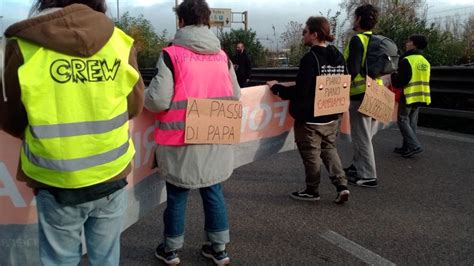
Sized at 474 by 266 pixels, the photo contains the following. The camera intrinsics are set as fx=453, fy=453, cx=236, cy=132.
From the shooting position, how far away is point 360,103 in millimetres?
4848

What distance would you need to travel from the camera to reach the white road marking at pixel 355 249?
3287mm

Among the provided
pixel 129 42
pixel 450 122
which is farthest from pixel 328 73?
pixel 450 122

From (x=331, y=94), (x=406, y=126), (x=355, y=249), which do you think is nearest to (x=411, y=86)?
(x=406, y=126)

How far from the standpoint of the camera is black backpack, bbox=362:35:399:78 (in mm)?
4762

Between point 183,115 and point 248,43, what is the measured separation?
17.1m

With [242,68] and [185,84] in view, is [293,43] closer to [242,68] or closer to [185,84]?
[242,68]

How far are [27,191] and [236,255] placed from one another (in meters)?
1.62

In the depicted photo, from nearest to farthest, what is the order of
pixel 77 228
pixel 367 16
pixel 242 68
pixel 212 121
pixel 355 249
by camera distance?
pixel 77 228
pixel 212 121
pixel 355 249
pixel 367 16
pixel 242 68

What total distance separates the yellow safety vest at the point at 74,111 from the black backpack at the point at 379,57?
3.36 m

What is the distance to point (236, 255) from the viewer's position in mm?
3404

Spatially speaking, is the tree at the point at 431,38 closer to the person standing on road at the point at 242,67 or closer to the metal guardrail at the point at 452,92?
the metal guardrail at the point at 452,92

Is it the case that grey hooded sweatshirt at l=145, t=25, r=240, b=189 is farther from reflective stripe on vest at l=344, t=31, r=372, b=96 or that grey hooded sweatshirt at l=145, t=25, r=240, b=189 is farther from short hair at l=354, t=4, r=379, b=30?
short hair at l=354, t=4, r=379, b=30

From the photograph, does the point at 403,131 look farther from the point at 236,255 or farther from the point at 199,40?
the point at 199,40

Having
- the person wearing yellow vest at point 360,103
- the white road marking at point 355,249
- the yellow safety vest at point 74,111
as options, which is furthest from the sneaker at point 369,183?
the yellow safety vest at point 74,111
